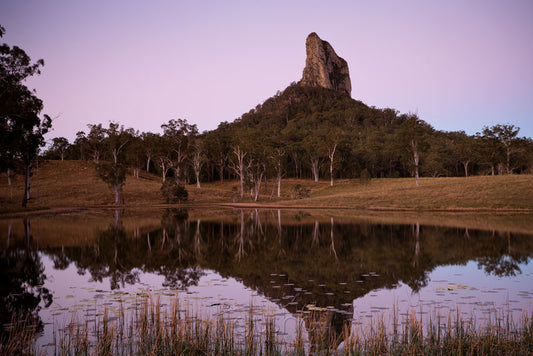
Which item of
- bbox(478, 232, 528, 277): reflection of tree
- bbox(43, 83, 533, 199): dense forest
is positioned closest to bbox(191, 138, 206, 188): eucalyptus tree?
bbox(43, 83, 533, 199): dense forest

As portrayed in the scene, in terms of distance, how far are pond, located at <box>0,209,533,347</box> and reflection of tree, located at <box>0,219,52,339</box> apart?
0.16 ft

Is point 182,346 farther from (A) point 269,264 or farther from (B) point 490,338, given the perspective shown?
(A) point 269,264

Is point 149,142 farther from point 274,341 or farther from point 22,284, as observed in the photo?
point 274,341

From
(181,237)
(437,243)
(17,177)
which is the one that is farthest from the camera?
(17,177)

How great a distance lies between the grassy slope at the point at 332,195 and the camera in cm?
5431

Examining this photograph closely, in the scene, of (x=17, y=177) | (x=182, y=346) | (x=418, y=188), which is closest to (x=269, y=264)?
(x=182, y=346)

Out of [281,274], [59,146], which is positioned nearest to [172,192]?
[281,274]

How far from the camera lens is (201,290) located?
1491 cm

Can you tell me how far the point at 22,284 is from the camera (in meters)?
16.2

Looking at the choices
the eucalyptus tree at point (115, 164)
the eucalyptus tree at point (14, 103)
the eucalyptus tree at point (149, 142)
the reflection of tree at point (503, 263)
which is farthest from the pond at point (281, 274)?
the eucalyptus tree at point (149, 142)

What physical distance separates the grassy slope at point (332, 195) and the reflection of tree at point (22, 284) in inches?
1407

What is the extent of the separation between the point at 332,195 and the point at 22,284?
210ft

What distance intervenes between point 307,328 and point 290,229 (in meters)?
24.8

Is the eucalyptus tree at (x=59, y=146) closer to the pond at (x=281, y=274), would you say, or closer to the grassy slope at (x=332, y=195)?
the grassy slope at (x=332, y=195)
